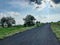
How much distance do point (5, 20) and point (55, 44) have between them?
192ft

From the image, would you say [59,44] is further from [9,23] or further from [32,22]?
[32,22]

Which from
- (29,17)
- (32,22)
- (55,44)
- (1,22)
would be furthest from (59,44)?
(29,17)

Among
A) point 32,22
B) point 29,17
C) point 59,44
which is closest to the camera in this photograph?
point 59,44

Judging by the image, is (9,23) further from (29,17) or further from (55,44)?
(55,44)

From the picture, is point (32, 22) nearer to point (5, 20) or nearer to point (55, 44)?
point (5, 20)

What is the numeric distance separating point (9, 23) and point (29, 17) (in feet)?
99.0

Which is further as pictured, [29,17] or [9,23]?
[29,17]

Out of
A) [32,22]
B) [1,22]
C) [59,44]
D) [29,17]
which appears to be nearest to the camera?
[59,44]

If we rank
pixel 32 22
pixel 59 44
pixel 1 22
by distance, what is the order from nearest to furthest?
pixel 59 44, pixel 1 22, pixel 32 22

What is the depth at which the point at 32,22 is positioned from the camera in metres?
94.2

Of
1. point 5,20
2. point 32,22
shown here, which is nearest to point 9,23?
point 5,20

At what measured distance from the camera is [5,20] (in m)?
78.4

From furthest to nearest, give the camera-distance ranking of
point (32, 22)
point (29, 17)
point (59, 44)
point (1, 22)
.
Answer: point (29, 17) → point (32, 22) → point (1, 22) → point (59, 44)

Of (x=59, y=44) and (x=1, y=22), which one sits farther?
(x=1, y=22)
